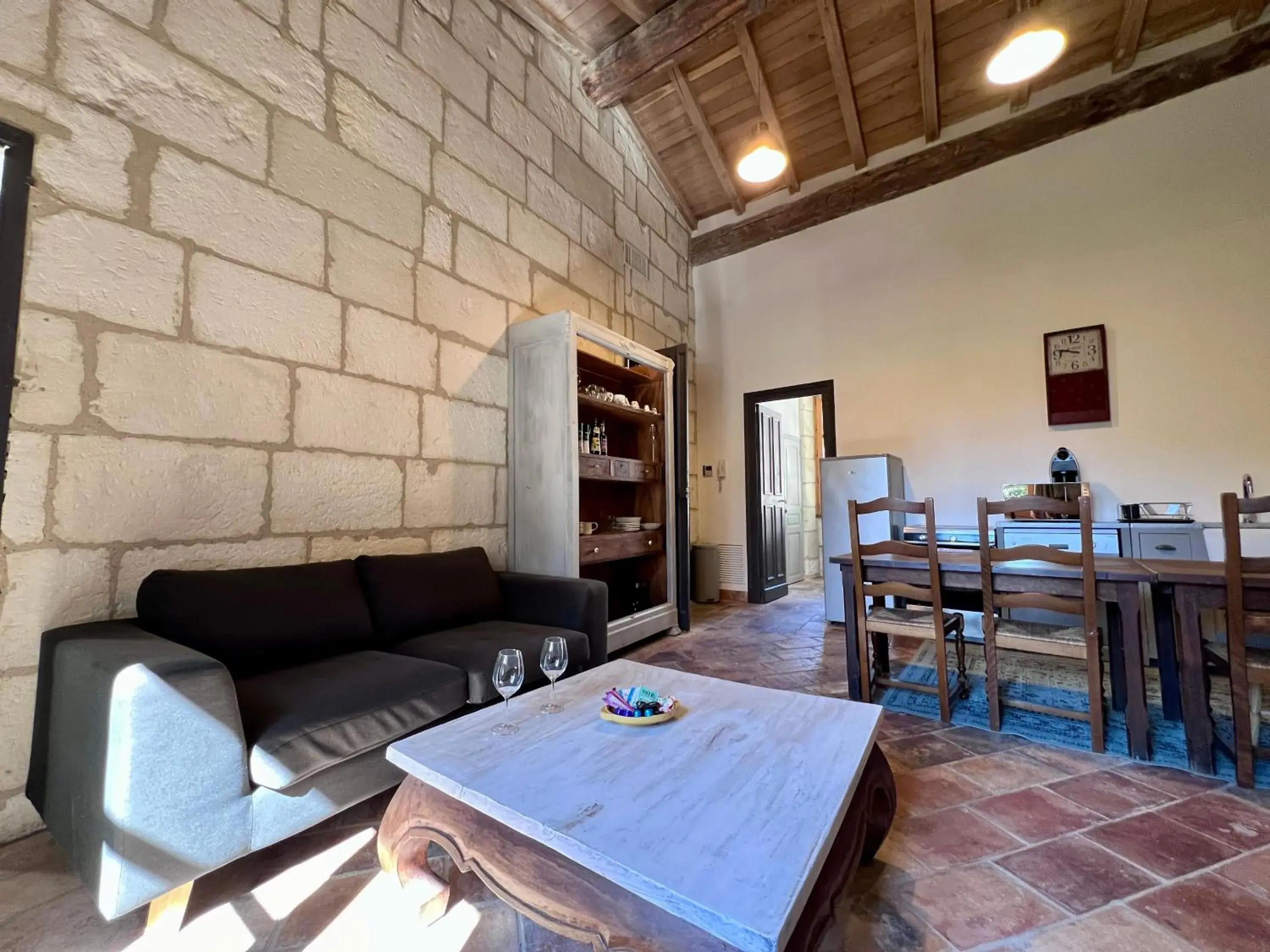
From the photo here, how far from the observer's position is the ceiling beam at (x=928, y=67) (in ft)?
12.1

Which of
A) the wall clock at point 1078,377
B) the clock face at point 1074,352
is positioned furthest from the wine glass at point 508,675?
the clock face at point 1074,352

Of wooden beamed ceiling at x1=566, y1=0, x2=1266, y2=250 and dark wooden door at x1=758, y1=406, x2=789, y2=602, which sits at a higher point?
wooden beamed ceiling at x1=566, y1=0, x2=1266, y2=250

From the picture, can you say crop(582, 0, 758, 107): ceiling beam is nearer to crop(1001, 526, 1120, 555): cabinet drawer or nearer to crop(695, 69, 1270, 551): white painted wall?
crop(695, 69, 1270, 551): white painted wall

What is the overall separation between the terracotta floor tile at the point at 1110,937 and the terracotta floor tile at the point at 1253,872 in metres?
0.37

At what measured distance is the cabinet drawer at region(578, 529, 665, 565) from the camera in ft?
10.4

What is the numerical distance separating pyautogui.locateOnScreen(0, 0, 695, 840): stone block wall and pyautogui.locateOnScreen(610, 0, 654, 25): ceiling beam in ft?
3.52

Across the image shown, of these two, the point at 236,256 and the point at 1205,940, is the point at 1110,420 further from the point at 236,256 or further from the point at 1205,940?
the point at 236,256

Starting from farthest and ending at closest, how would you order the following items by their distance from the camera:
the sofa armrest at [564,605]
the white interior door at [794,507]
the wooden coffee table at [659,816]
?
the white interior door at [794,507] < the sofa armrest at [564,605] < the wooden coffee table at [659,816]

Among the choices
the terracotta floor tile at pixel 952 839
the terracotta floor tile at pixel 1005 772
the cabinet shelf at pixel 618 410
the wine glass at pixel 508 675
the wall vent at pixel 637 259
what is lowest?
the terracotta floor tile at pixel 1005 772

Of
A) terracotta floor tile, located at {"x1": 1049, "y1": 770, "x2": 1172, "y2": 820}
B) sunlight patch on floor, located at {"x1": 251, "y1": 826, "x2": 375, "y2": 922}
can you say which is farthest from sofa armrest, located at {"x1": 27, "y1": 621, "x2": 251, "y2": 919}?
terracotta floor tile, located at {"x1": 1049, "y1": 770, "x2": 1172, "y2": 820}

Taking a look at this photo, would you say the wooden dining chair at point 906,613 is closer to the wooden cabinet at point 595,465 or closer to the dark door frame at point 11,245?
the wooden cabinet at point 595,465

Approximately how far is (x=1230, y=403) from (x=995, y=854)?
3.96m

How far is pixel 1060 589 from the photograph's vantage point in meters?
2.16

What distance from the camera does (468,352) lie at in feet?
9.78
